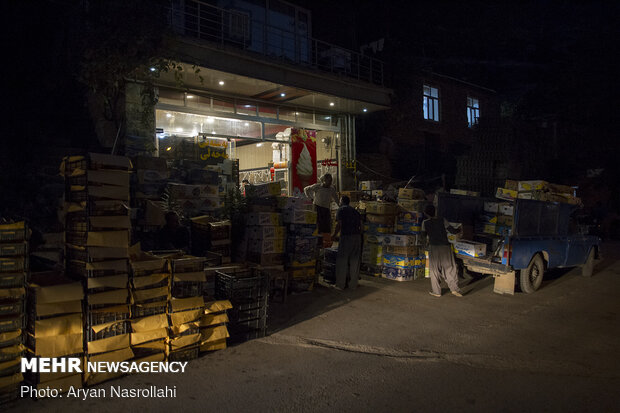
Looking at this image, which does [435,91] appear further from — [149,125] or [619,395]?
[619,395]

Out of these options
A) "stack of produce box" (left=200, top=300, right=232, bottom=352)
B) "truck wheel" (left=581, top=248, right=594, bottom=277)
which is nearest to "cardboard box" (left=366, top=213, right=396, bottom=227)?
"truck wheel" (left=581, top=248, right=594, bottom=277)

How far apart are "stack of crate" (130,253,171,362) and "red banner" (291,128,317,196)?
10744mm

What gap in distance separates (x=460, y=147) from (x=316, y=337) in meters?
21.2

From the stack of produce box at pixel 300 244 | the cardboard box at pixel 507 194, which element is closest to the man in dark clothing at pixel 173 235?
the stack of produce box at pixel 300 244

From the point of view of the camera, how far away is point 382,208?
980 cm

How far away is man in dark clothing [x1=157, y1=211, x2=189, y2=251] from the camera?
26.2 feet

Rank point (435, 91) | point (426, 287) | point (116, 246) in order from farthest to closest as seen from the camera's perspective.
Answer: point (435, 91) → point (426, 287) → point (116, 246)

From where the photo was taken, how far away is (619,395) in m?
4.09

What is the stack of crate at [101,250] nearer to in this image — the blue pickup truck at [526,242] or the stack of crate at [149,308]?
the stack of crate at [149,308]

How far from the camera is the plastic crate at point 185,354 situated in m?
4.90

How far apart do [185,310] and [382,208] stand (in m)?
5.96

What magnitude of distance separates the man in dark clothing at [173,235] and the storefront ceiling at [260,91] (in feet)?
14.2

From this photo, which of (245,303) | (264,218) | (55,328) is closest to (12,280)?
(55,328)

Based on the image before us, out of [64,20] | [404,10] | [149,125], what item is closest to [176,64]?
[149,125]
